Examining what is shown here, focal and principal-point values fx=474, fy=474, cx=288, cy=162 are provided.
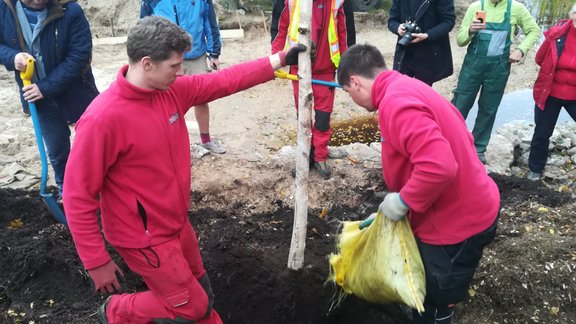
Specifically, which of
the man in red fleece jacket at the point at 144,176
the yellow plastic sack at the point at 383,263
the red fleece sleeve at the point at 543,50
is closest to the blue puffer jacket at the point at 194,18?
the man in red fleece jacket at the point at 144,176

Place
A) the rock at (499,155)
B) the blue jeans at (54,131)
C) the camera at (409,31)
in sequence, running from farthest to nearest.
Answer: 1. the rock at (499,155)
2. the camera at (409,31)
3. the blue jeans at (54,131)

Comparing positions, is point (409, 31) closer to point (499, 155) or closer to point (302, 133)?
point (499, 155)

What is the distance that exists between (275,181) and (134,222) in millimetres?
2449

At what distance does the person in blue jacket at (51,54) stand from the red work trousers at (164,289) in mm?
1991

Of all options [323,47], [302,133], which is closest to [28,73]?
[302,133]

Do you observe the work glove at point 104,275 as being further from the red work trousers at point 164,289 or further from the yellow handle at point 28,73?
Answer: the yellow handle at point 28,73

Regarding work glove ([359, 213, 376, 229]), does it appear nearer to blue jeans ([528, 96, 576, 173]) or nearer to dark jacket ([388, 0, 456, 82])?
dark jacket ([388, 0, 456, 82])

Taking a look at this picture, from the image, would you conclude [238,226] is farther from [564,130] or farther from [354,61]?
[564,130]

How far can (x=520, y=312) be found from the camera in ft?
10.4

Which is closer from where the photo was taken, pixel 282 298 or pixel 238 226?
pixel 282 298

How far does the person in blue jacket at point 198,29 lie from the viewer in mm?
4746

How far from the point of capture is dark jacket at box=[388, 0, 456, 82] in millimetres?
4676

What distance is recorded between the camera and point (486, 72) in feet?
16.1

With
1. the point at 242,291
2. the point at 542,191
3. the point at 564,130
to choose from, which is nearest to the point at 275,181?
the point at 242,291
